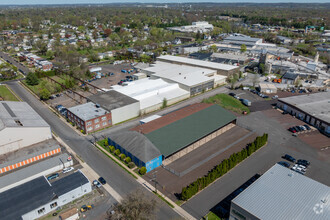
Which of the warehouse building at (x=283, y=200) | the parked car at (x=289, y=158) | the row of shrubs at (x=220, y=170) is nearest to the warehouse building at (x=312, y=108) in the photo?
the parked car at (x=289, y=158)

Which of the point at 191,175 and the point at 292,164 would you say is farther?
the point at 292,164

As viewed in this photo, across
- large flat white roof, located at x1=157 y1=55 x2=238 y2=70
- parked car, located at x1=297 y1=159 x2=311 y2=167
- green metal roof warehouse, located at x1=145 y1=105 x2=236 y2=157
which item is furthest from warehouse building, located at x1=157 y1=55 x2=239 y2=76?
parked car, located at x1=297 y1=159 x2=311 y2=167

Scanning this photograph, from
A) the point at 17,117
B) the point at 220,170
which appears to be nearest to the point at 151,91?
the point at 17,117

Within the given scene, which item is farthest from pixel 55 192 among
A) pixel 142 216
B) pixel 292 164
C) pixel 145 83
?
pixel 145 83

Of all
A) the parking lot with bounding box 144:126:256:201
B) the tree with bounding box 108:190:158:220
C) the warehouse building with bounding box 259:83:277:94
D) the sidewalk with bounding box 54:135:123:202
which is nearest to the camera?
the tree with bounding box 108:190:158:220

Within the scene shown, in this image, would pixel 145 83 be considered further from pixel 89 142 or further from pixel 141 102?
pixel 89 142

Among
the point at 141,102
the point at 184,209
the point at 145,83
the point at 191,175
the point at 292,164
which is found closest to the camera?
the point at 184,209

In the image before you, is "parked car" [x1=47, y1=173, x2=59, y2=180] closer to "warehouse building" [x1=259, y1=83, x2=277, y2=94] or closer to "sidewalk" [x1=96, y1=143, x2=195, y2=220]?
"sidewalk" [x1=96, y1=143, x2=195, y2=220]
